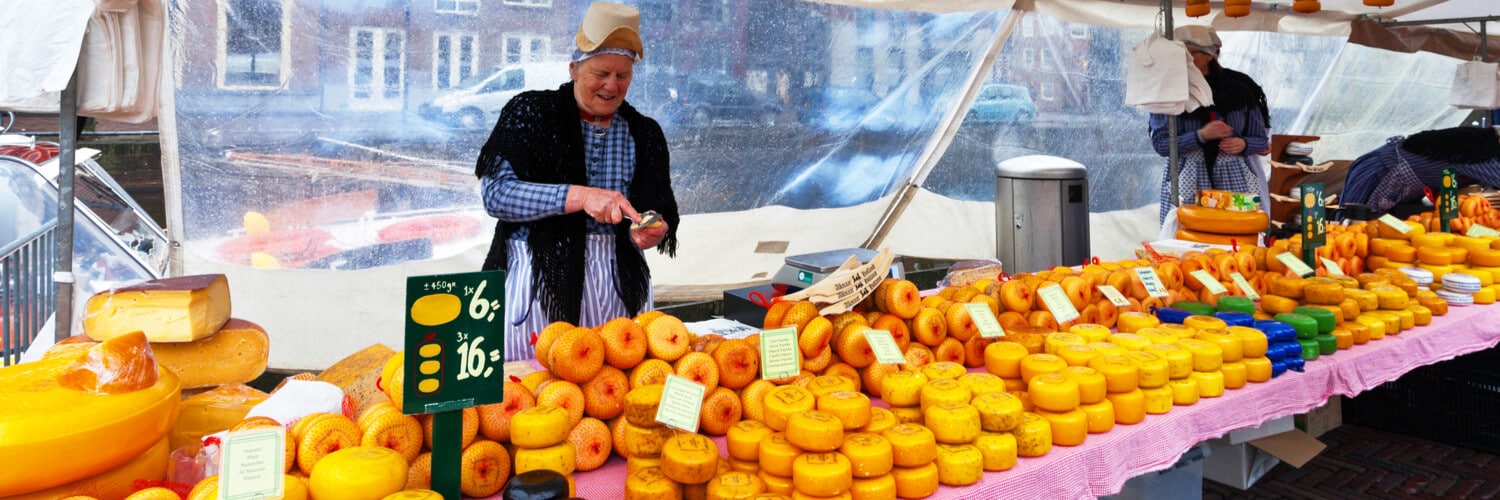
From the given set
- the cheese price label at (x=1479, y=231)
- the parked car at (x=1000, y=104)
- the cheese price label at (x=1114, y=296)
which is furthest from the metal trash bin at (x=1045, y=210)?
the cheese price label at (x=1114, y=296)

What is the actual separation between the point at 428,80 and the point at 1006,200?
118 inches

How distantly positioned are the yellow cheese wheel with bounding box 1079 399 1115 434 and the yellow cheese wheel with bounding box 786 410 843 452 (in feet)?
2.05

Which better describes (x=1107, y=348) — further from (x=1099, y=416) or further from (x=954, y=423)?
(x=954, y=423)

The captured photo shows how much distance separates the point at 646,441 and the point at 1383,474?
3086 millimetres

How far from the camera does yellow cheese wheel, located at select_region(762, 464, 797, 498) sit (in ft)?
4.70

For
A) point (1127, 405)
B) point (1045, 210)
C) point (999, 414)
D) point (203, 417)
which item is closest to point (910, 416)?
point (999, 414)

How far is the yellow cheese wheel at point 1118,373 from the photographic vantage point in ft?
6.09

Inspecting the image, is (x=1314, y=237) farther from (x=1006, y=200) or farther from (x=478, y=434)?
(x=478, y=434)

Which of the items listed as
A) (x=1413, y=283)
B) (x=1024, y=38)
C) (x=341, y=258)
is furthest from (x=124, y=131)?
(x=1413, y=283)

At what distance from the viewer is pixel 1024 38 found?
6227 millimetres

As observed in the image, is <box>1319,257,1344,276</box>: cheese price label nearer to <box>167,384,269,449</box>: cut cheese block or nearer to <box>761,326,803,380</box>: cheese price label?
<box>761,326,803,380</box>: cheese price label

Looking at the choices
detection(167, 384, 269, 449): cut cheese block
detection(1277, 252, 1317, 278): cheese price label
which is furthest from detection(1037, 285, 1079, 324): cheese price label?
detection(167, 384, 269, 449): cut cheese block

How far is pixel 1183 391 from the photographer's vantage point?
1989mm

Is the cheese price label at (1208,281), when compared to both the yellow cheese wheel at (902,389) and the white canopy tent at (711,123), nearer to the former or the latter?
the yellow cheese wheel at (902,389)
